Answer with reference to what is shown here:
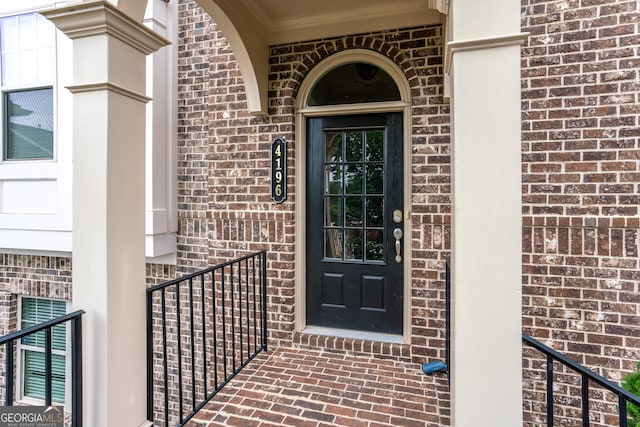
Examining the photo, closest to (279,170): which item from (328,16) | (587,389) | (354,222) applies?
(354,222)

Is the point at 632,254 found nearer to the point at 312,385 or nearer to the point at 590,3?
the point at 590,3

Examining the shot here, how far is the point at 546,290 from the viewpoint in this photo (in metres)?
2.55

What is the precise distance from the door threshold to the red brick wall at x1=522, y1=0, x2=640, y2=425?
1.02 m

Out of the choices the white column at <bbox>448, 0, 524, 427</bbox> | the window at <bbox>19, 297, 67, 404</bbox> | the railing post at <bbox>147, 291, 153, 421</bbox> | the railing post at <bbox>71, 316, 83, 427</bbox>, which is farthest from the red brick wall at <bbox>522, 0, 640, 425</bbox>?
the window at <bbox>19, 297, 67, 404</bbox>

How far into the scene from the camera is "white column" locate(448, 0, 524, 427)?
1329mm

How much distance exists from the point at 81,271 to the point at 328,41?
258 centimetres

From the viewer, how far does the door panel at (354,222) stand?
3004mm

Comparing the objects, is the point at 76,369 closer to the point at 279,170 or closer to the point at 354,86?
the point at 279,170

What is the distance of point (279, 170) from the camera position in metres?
3.14

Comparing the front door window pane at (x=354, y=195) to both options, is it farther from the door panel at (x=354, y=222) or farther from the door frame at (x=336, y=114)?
the door frame at (x=336, y=114)

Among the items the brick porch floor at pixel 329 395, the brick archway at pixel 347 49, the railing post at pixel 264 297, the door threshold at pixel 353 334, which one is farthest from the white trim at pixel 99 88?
the door threshold at pixel 353 334

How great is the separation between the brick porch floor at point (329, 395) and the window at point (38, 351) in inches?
109

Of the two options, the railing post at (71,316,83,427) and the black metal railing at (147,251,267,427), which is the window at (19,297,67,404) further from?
the railing post at (71,316,83,427)

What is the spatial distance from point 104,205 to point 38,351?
3.80 meters
